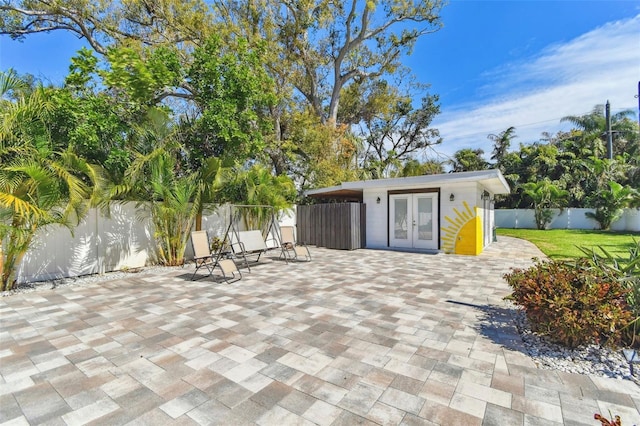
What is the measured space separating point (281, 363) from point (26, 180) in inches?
251

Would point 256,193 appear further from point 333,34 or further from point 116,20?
point 333,34

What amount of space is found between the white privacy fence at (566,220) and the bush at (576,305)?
72.2 ft

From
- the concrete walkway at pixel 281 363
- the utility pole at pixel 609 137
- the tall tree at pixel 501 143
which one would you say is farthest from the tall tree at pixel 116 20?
the utility pole at pixel 609 137

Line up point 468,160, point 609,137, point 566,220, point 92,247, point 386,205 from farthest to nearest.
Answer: point 468,160 < point 609,137 < point 566,220 < point 386,205 < point 92,247

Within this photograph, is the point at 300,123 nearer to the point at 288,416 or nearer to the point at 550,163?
the point at 288,416

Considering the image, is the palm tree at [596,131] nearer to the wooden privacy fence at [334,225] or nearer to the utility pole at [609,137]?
the utility pole at [609,137]

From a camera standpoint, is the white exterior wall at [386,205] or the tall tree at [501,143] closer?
the white exterior wall at [386,205]

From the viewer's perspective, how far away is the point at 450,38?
1867 cm

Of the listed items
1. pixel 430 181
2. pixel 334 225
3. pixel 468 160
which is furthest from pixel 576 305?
pixel 468 160

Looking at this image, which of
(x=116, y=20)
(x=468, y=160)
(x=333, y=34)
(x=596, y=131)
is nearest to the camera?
(x=116, y=20)

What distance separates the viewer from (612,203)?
64.1 feet

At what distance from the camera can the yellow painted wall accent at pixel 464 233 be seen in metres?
11.1

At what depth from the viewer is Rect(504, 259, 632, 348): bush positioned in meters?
3.47

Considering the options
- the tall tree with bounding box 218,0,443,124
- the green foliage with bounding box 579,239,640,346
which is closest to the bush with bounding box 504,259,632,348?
the green foliage with bounding box 579,239,640,346
